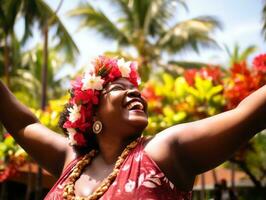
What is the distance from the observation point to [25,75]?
750 inches

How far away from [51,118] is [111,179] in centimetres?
596

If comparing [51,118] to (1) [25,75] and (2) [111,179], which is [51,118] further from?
(1) [25,75]

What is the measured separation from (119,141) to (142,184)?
0.36 metres

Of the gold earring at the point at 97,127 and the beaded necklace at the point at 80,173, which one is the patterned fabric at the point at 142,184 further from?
the gold earring at the point at 97,127

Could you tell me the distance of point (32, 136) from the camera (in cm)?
241

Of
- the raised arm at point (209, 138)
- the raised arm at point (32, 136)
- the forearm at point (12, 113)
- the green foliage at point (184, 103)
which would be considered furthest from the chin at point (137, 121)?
the green foliage at point (184, 103)

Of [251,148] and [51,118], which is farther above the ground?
[51,118]

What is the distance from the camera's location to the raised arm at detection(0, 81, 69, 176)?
2398 millimetres

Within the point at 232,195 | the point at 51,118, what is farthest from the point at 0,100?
the point at 232,195

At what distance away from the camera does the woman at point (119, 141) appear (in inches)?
71.7

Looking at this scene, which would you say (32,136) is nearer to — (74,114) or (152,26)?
(74,114)

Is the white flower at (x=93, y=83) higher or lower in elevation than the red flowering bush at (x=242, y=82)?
higher

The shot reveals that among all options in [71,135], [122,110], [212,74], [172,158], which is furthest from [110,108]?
[212,74]

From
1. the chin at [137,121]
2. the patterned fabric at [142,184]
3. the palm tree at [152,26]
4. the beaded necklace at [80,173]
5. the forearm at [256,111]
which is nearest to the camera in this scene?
the forearm at [256,111]
